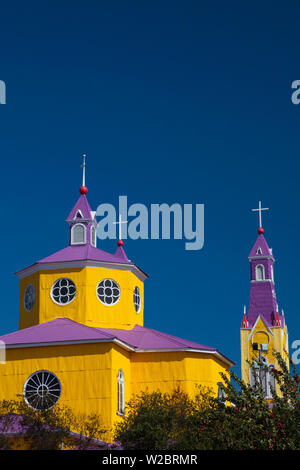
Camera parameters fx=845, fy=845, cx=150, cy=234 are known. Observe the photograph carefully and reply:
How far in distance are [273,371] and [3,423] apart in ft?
36.2

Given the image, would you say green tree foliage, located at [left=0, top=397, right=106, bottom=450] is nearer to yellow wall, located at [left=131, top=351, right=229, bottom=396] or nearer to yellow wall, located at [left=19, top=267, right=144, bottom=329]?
yellow wall, located at [left=131, top=351, right=229, bottom=396]

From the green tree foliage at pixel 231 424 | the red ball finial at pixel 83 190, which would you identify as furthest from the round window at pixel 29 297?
the green tree foliage at pixel 231 424

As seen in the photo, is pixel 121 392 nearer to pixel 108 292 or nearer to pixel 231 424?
pixel 108 292

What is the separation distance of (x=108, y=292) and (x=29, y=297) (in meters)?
4.43

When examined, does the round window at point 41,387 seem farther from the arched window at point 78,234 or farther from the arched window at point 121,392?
the arched window at point 78,234

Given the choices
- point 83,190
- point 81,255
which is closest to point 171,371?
point 81,255

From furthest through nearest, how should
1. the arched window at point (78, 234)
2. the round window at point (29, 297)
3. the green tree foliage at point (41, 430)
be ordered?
the arched window at point (78, 234)
the round window at point (29, 297)
the green tree foliage at point (41, 430)

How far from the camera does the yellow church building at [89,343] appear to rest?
4009 cm

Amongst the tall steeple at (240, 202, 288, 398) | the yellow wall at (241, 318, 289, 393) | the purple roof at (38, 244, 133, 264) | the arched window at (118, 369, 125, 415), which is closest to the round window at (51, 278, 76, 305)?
the purple roof at (38, 244, 133, 264)

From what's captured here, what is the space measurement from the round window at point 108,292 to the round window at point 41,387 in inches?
252

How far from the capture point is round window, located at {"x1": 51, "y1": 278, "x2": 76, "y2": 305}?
45188 millimetres

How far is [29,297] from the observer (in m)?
46.5
